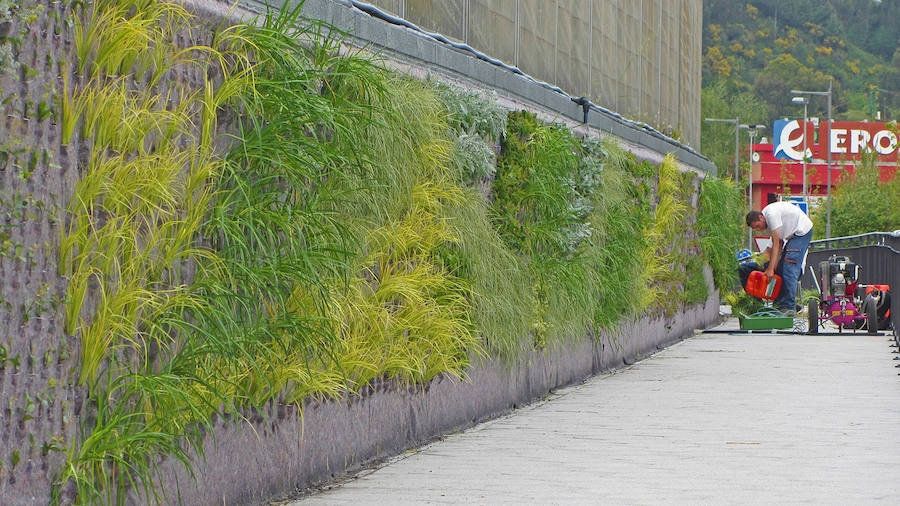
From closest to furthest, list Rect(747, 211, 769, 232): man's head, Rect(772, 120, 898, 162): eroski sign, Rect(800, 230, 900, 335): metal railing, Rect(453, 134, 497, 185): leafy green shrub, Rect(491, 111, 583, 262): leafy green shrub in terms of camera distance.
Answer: Rect(453, 134, 497, 185): leafy green shrub, Rect(491, 111, 583, 262): leafy green shrub, Rect(800, 230, 900, 335): metal railing, Rect(747, 211, 769, 232): man's head, Rect(772, 120, 898, 162): eroski sign

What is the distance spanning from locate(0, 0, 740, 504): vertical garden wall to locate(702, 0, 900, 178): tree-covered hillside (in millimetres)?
125726

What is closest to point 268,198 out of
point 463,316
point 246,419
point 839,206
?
point 246,419

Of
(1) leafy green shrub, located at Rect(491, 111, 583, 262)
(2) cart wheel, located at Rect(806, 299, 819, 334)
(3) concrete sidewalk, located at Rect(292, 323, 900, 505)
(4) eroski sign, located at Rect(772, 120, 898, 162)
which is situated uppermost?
(4) eroski sign, located at Rect(772, 120, 898, 162)

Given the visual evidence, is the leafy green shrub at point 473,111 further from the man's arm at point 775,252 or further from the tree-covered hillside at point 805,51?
the tree-covered hillside at point 805,51

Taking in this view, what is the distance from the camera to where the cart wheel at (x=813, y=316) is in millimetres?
18641

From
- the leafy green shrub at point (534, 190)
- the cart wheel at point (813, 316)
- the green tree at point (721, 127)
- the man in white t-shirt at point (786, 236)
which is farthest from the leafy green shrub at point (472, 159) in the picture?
the green tree at point (721, 127)

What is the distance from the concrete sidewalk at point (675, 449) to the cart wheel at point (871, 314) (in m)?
6.25

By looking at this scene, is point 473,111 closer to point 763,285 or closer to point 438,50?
point 438,50

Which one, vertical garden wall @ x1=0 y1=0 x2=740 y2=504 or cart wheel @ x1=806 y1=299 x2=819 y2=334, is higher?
vertical garden wall @ x1=0 y1=0 x2=740 y2=504

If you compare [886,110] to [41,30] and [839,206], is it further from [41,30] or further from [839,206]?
[41,30]

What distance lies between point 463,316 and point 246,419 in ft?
8.71

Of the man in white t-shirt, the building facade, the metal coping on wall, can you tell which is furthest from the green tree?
the metal coping on wall

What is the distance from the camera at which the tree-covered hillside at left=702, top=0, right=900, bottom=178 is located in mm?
140125

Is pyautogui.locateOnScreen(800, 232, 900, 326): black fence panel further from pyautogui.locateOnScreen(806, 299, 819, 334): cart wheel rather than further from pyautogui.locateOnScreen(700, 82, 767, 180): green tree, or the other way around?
pyautogui.locateOnScreen(700, 82, 767, 180): green tree
